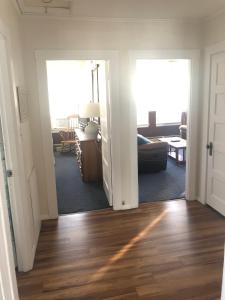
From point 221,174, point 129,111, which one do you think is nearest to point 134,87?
point 129,111

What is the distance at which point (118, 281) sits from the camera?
7.52 ft

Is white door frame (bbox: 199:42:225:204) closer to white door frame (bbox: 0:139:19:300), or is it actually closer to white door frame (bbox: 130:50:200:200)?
white door frame (bbox: 130:50:200:200)

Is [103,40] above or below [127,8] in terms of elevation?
below

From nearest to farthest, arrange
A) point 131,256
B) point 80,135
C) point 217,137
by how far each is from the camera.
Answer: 1. point 131,256
2. point 217,137
3. point 80,135

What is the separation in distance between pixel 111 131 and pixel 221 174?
1576 millimetres

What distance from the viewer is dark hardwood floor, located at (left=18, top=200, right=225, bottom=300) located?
219 centimetres

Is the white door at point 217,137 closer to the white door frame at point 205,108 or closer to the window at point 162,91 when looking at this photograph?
the white door frame at point 205,108

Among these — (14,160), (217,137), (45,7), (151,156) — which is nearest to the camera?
(14,160)

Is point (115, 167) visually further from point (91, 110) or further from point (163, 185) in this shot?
point (91, 110)

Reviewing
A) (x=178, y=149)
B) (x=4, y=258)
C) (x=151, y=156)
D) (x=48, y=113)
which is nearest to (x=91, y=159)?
(x=151, y=156)

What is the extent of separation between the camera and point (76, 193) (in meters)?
4.33

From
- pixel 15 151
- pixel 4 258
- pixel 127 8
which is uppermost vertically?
pixel 127 8

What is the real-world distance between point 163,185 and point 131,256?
2.08 meters

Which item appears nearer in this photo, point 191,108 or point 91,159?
point 191,108
